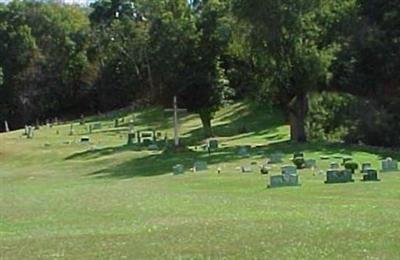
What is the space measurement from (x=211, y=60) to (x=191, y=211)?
48632 millimetres

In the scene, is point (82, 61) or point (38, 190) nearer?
point (38, 190)

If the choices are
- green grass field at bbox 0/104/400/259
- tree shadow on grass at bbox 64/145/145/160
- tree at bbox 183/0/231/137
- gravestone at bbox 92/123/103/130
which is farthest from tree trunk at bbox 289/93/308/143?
gravestone at bbox 92/123/103/130

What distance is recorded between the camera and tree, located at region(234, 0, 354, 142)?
52203mm

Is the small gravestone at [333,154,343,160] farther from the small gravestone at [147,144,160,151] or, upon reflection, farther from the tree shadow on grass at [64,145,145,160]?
the tree shadow on grass at [64,145,145,160]

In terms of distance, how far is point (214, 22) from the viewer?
70.2 m

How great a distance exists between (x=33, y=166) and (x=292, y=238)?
36.3m

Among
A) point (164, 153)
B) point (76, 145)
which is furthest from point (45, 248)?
point (76, 145)

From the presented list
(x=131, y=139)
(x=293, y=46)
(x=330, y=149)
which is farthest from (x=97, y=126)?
(x=330, y=149)

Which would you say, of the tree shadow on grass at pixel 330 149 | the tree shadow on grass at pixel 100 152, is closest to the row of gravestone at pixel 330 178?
the tree shadow on grass at pixel 330 149

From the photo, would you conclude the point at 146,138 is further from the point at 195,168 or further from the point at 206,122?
the point at 195,168

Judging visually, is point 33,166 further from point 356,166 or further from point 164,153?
point 356,166

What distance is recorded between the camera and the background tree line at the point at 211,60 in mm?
53062

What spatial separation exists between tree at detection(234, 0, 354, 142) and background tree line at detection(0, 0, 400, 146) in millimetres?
65

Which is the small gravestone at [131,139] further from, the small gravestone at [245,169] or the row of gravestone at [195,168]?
the small gravestone at [245,169]
